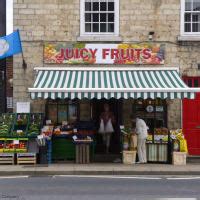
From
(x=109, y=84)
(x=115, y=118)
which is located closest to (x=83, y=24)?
(x=109, y=84)

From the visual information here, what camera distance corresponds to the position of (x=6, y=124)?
660 inches

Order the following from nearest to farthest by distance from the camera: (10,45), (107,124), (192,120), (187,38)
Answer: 1. (10,45)
2. (107,124)
3. (187,38)
4. (192,120)

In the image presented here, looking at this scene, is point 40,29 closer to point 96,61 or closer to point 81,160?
point 96,61

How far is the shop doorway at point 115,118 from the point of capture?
18.1 metres

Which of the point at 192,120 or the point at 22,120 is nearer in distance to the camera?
the point at 22,120

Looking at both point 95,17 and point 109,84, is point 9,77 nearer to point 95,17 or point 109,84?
point 95,17

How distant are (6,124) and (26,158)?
1384mm

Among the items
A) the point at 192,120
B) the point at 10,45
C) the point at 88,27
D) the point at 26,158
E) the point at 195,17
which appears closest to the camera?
the point at 26,158

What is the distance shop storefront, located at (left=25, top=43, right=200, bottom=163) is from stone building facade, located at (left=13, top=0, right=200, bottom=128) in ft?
0.76

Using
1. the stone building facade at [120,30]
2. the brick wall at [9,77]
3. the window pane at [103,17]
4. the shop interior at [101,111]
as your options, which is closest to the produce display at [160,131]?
the shop interior at [101,111]

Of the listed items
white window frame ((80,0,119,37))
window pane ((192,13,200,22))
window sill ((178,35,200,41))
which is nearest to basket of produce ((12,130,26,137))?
white window frame ((80,0,119,37))

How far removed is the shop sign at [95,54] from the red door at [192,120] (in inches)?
57.0

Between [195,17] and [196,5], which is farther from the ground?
[196,5]

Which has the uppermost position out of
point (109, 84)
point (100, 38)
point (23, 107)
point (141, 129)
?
point (100, 38)
